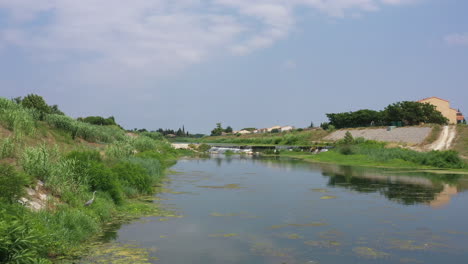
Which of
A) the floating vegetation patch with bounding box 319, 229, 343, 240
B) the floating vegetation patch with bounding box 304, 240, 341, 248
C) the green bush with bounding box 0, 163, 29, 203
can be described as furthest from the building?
the green bush with bounding box 0, 163, 29, 203

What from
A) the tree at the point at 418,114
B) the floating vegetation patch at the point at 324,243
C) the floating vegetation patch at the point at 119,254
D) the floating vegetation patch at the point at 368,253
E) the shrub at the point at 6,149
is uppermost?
the tree at the point at 418,114

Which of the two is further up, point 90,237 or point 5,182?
point 5,182

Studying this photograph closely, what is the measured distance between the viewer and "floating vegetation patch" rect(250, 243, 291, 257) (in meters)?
12.5

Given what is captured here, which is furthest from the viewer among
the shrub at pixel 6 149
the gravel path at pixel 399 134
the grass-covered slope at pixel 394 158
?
the gravel path at pixel 399 134

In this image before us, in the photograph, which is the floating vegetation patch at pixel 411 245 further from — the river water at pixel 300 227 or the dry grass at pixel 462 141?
the dry grass at pixel 462 141

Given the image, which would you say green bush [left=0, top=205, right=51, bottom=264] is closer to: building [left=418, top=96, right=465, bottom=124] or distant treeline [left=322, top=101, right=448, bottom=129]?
distant treeline [left=322, top=101, right=448, bottom=129]

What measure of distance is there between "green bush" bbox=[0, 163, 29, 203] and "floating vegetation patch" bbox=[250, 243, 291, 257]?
6.87 meters

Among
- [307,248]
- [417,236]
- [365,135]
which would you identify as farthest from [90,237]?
[365,135]

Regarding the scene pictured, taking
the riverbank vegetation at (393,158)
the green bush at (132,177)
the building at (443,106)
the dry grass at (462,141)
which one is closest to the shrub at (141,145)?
the riverbank vegetation at (393,158)

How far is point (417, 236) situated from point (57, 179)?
12768mm

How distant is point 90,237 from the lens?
43.9ft

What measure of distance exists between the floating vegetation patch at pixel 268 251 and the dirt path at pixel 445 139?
4741 cm

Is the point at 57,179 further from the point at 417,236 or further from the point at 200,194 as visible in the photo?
the point at 417,236

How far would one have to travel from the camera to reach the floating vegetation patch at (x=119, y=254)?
11.3 meters
